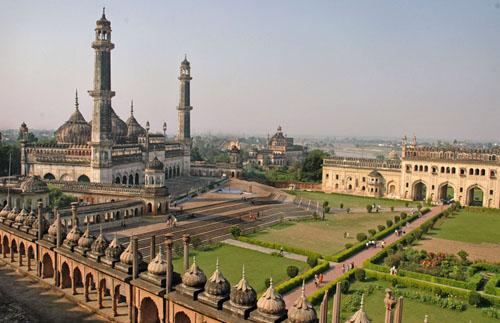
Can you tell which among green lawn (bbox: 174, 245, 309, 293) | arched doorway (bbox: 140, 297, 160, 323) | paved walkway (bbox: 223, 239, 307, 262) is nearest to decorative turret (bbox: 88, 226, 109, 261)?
arched doorway (bbox: 140, 297, 160, 323)

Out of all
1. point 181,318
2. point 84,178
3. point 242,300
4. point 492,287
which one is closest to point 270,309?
point 242,300

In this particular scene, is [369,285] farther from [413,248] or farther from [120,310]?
[120,310]

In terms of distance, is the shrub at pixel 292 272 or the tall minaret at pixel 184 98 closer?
the shrub at pixel 292 272

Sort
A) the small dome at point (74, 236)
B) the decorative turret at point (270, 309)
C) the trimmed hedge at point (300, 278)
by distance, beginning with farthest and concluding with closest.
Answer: the trimmed hedge at point (300, 278) < the small dome at point (74, 236) < the decorative turret at point (270, 309)

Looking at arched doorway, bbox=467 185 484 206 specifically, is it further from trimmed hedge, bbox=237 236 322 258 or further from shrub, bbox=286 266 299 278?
shrub, bbox=286 266 299 278

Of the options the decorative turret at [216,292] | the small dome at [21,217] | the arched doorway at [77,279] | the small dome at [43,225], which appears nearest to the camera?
the decorative turret at [216,292]

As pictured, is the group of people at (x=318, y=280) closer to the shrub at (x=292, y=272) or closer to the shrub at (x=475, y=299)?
the shrub at (x=292, y=272)

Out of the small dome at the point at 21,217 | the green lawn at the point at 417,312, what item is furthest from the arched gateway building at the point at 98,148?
the green lawn at the point at 417,312
